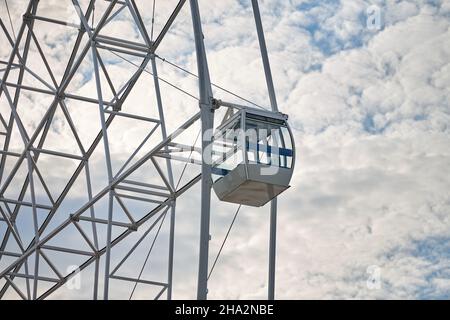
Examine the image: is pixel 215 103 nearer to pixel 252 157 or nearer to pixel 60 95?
pixel 252 157

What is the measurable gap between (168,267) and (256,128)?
10.3 meters

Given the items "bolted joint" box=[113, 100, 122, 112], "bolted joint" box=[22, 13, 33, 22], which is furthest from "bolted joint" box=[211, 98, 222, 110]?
"bolted joint" box=[22, 13, 33, 22]

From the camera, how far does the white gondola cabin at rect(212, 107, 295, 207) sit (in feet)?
86.5

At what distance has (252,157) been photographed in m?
26.5

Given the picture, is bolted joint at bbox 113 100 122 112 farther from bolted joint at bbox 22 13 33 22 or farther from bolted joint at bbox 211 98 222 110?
bolted joint at bbox 211 98 222 110

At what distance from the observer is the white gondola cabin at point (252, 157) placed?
86.5ft

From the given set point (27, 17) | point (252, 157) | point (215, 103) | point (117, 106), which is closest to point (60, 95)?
point (117, 106)

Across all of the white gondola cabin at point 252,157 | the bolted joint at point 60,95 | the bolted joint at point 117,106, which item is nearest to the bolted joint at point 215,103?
the white gondola cabin at point 252,157

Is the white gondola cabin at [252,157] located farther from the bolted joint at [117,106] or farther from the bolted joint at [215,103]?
the bolted joint at [117,106]

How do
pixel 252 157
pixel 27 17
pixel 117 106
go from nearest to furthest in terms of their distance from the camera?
1. pixel 252 157
2. pixel 117 106
3. pixel 27 17

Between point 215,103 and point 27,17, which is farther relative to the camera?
point 27,17
